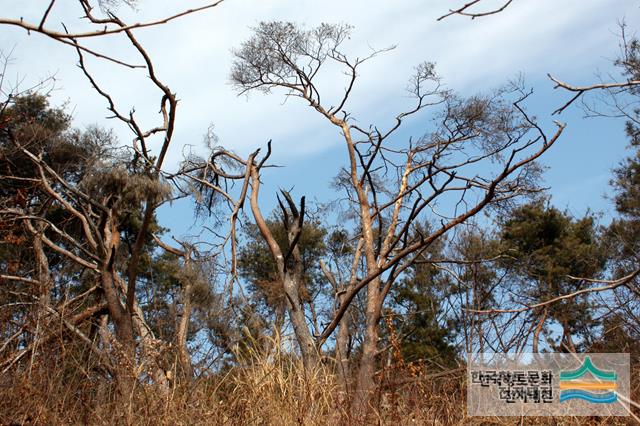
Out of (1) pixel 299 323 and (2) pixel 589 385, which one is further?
(1) pixel 299 323

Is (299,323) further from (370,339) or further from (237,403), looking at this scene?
(237,403)

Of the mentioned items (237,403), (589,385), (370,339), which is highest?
(370,339)

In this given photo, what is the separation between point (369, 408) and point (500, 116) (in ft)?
23.3

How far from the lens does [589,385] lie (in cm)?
613

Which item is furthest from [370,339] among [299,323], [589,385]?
[589,385]

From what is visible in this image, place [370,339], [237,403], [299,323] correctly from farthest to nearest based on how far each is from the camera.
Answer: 1. [370,339]
2. [299,323]
3. [237,403]

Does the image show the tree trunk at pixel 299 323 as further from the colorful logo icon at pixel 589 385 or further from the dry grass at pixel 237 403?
the colorful logo icon at pixel 589 385

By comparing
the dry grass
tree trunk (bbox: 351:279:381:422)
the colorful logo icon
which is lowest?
the dry grass

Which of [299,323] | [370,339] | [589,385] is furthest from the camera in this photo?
[370,339]

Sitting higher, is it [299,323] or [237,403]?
[299,323]

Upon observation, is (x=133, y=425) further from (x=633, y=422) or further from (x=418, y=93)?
(x=418, y=93)

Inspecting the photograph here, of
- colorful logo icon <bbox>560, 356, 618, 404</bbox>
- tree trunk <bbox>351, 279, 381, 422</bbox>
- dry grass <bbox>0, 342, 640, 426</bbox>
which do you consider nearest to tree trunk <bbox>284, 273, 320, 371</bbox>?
tree trunk <bbox>351, 279, 381, 422</bbox>

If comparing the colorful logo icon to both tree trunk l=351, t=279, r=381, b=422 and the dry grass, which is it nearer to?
the dry grass

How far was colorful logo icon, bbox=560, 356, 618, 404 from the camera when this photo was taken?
5.82 metres
